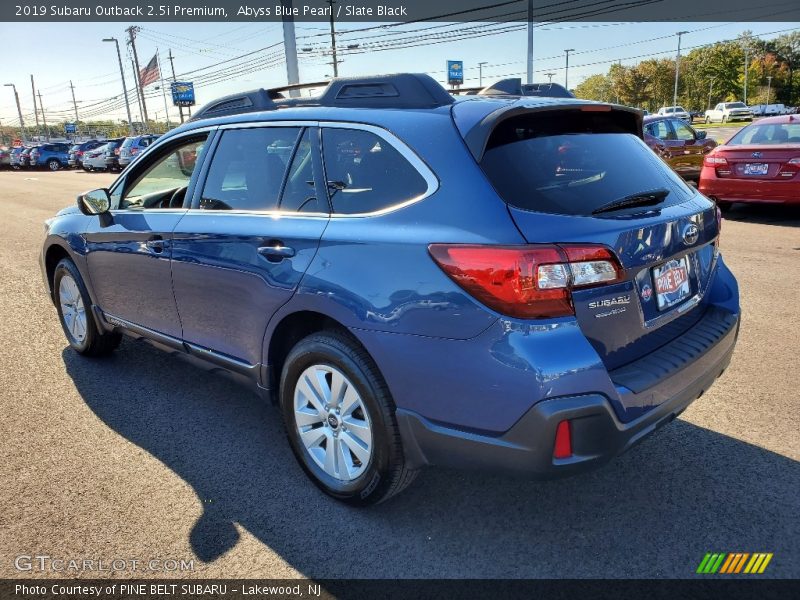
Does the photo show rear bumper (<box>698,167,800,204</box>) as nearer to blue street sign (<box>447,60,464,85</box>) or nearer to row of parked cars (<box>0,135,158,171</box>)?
row of parked cars (<box>0,135,158,171</box>)

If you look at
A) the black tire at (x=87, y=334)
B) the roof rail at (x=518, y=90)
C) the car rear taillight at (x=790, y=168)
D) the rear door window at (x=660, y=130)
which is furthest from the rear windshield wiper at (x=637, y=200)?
the rear door window at (x=660, y=130)

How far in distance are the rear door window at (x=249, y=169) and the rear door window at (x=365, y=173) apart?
329 millimetres

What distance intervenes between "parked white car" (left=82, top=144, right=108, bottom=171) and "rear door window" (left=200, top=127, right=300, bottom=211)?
33.5 m

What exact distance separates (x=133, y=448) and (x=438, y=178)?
2367 millimetres

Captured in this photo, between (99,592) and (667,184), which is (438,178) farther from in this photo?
(99,592)

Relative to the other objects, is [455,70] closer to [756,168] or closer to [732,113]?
[732,113]

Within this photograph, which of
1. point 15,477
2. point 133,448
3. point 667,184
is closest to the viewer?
point 667,184

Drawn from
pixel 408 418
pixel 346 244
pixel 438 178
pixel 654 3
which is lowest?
pixel 408 418

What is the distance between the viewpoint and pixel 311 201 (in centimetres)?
288

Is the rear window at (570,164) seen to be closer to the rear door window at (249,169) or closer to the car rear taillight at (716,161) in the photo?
the rear door window at (249,169)

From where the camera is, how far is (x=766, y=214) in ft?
34.4

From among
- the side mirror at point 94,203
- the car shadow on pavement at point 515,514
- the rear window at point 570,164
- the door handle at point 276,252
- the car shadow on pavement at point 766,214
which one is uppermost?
the rear window at point 570,164

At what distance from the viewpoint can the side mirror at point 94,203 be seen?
4.20 m

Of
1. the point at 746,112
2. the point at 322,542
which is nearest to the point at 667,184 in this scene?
the point at 322,542
